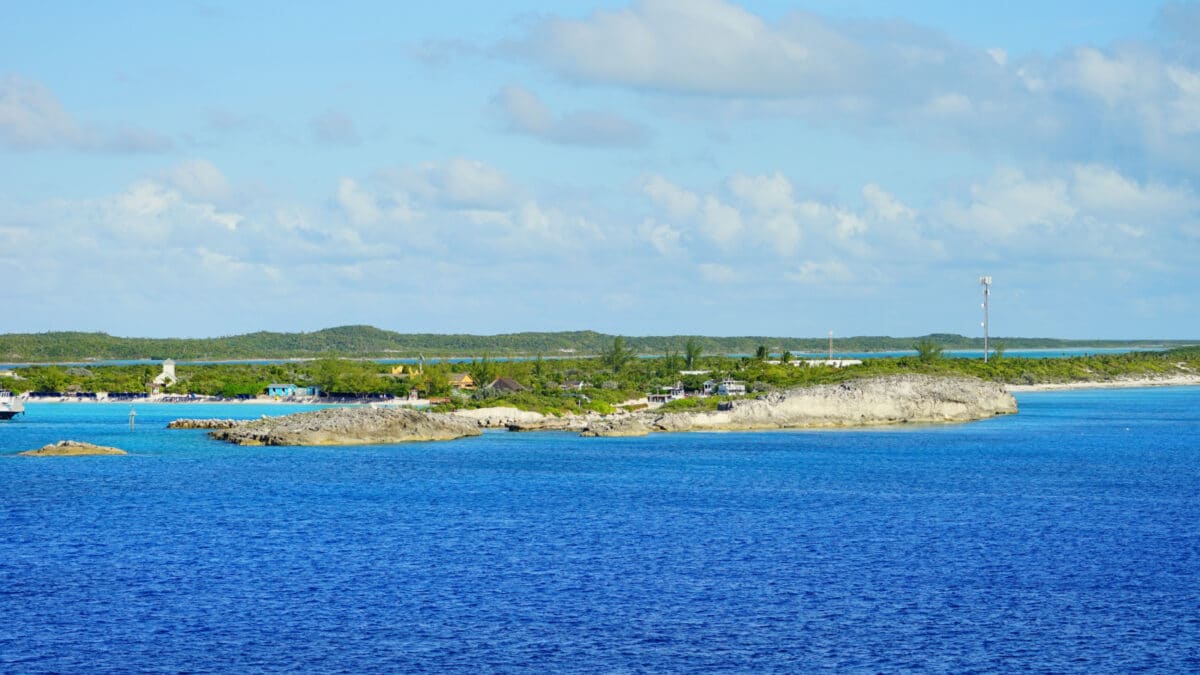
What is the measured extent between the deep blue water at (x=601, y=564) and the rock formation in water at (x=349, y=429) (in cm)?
1547

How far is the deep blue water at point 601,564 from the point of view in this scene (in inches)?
1270

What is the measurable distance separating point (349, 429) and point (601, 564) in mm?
60369

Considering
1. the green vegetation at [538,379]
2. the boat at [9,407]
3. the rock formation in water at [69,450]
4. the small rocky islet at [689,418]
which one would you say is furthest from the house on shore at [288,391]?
the rock formation in water at [69,450]

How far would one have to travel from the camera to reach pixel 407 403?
139625 millimetres

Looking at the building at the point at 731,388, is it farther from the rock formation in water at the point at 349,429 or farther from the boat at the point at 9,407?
the boat at the point at 9,407

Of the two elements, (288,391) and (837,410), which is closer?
(837,410)

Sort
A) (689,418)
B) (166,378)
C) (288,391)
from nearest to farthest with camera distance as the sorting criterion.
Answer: (689,418)
(288,391)
(166,378)

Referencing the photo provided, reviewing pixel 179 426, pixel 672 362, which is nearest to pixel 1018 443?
pixel 179 426

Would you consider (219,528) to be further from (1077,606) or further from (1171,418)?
(1171,418)

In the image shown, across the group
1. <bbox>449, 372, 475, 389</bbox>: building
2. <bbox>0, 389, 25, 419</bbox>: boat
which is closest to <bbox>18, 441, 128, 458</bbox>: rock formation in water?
<bbox>0, 389, 25, 419</bbox>: boat

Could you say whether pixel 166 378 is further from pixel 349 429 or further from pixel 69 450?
pixel 69 450

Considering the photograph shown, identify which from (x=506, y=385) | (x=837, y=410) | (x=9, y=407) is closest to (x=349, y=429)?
(x=506, y=385)

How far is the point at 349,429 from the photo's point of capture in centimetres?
10075

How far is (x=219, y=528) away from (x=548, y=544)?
1441 cm
